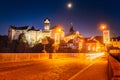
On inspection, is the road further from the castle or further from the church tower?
the church tower

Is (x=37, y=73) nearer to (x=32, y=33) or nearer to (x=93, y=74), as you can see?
(x=93, y=74)

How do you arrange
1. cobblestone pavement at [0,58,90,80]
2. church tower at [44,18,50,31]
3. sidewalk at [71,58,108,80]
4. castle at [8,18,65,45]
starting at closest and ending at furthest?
cobblestone pavement at [0,58,90,80]
sidewalk at [71,58,108,80]
castle at [8,18,65,45]
church tower at [44,18,50,31]

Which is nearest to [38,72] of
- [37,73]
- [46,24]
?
[37,73]

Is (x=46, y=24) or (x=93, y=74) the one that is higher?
(x=46, y=24)

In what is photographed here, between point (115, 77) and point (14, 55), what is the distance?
31748mm

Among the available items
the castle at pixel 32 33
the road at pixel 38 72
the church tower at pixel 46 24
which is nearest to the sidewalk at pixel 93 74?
the road at pixel 38 72

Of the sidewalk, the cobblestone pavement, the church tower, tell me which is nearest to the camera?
the cobblestone pavement

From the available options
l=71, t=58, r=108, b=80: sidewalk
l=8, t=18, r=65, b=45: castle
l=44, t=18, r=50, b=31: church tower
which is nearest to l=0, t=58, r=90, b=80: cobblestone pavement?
l=71, t=58, r=108, b=80: sidewalk

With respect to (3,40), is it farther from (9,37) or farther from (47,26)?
(47,26)

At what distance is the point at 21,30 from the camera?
185750 mm

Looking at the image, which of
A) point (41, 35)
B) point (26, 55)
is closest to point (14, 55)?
point (26, 55)

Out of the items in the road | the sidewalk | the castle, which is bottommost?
the sidewalk

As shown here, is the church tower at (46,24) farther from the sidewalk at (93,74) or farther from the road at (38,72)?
the sidewalk at (93,74)

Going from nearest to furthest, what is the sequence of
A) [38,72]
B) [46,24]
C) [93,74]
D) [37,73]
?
[37,73]
[93,74]
[38,72]
[46,24]
